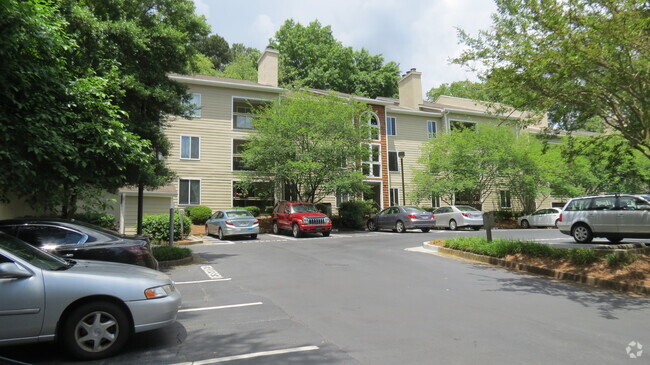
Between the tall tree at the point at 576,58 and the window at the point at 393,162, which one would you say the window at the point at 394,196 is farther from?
the tall tree at the point at 576,58

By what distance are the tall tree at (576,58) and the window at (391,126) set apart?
22.5 meters

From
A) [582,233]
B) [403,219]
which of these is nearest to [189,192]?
[403,219]

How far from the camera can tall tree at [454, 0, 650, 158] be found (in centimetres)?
732

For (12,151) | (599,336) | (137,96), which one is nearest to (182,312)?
(12,151)

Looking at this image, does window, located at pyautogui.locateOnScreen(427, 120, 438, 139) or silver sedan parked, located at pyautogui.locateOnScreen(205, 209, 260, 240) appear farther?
window, located at pyautogui.locateOnScreen(427, 120, 438, 139)

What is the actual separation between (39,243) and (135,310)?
2883 millimetres

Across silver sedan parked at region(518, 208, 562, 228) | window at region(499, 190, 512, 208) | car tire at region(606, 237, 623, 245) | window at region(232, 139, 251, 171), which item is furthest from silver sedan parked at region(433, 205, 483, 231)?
window at region(232, 139, 251, 171)

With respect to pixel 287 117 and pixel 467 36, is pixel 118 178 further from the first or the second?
pixel 287 117

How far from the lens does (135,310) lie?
13.5ft

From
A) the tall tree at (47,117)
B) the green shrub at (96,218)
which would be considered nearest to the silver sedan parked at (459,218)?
the green shrub at (96,218)

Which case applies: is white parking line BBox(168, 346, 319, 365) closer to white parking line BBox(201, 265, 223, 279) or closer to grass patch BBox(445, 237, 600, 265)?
white parking line BBox(201, 265, 223, 279)

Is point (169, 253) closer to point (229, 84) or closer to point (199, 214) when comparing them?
point (199, 214)

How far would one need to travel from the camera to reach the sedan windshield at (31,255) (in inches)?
158

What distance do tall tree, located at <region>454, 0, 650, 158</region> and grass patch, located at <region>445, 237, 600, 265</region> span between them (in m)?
2.72
